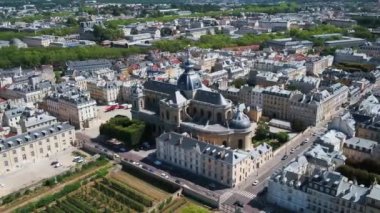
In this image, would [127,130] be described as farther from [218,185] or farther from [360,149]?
[360,149]

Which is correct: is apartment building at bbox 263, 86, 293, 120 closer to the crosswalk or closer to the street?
the street

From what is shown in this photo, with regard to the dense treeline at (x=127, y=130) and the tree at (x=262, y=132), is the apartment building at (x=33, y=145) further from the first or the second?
the tree at (x=262, y=132)

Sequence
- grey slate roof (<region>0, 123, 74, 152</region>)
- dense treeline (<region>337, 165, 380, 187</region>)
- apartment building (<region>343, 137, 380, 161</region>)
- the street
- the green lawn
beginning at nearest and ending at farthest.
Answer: dense treeline (<region>337, 165, 380, 187</region>), the street, apartment building (<region>343, 137, 380, 161</region>), grey slate roof (<region>0, 123, 74, 152</region>), the green lawn

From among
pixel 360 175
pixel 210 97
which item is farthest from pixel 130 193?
pixel 360 175

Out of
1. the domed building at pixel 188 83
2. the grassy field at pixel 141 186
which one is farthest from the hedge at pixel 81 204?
the domed building at pixel 188 83

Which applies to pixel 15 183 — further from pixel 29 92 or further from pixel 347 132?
pixel 347 132

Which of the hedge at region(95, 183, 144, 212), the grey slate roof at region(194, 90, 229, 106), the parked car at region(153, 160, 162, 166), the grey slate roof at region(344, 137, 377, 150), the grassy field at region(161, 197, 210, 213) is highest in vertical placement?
the grey slate roof at region(194, 90, 229, 106)

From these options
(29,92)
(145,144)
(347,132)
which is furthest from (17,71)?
(347,132)

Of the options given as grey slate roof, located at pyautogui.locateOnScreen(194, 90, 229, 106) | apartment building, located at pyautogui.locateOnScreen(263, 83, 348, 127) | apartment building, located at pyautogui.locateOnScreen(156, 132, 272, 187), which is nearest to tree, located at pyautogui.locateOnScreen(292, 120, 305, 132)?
apartment building, located at pyautogui.locateOnScreen(263, 83, 348, 127)
